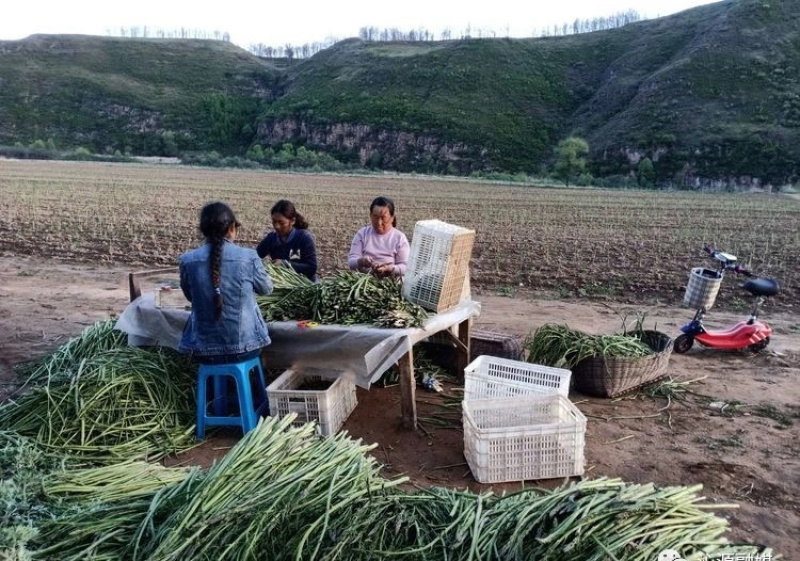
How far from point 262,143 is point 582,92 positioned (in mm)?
41263

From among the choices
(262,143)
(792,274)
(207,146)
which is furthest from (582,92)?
(792,274)

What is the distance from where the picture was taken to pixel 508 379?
4.38m

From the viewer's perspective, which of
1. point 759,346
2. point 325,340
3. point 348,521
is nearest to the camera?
point 348,521

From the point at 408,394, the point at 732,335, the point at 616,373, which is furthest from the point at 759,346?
the point at 408,394

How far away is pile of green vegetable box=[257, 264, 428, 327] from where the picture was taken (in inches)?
165

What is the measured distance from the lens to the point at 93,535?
7.50 feet

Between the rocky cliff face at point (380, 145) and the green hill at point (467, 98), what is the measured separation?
0.62 ft

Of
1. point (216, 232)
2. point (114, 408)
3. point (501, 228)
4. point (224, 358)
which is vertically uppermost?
point (216, 232)

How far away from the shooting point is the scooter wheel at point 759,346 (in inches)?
241

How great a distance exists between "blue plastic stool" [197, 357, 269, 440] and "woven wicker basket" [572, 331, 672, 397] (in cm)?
260

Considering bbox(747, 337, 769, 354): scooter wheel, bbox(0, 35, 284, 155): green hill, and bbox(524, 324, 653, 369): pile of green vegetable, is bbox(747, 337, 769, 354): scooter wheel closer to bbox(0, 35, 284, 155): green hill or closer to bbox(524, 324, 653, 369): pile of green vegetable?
bbox(524, 324, 653, 369): pile of green vegetable

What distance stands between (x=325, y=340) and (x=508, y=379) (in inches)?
54.2

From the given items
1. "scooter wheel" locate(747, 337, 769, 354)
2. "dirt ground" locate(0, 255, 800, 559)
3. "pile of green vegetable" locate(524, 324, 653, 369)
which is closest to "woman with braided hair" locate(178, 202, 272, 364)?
"dirt ground" locate(0, 255, 800, 559)

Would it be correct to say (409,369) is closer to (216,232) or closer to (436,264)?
(436,264)
